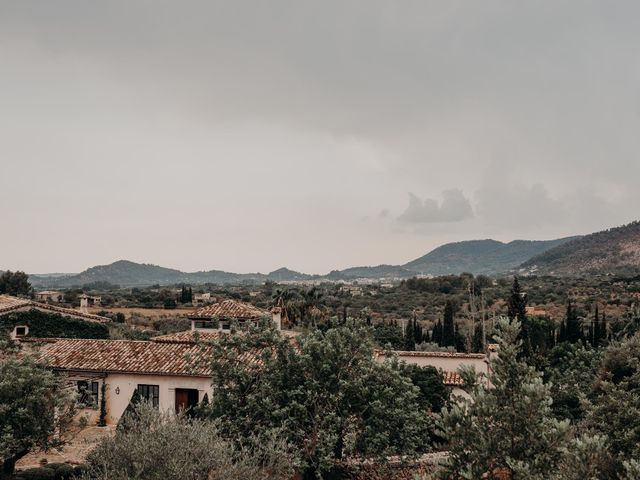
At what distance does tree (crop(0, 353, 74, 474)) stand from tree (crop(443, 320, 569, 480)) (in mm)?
13385

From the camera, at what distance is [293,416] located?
56.1ft

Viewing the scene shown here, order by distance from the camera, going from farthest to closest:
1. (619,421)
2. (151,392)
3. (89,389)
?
(89,389) < (151,392) < (619,421)

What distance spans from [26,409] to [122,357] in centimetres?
980

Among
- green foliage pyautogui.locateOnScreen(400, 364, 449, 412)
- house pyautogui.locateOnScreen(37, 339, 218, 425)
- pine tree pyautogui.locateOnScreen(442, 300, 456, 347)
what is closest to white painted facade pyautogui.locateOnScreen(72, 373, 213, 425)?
house pyautogui.locateOnScreen(37, 339, 218, 425)

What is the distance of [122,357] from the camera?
27156mm

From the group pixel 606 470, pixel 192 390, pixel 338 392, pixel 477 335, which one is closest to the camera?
pixel 606 470

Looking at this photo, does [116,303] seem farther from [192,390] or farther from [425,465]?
[425,465]

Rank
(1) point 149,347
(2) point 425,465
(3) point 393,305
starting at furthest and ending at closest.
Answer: (3) point 393,305, (1) point 149,347, (2) point 425,465

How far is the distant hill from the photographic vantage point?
147775mm

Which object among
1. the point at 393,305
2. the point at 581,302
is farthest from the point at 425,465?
the point at 393,305

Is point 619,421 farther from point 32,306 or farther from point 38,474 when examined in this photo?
point 32,306

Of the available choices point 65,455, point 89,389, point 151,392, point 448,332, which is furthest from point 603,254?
point 65,455

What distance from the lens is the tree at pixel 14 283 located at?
2911 inches

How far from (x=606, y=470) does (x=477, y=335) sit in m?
41.8
